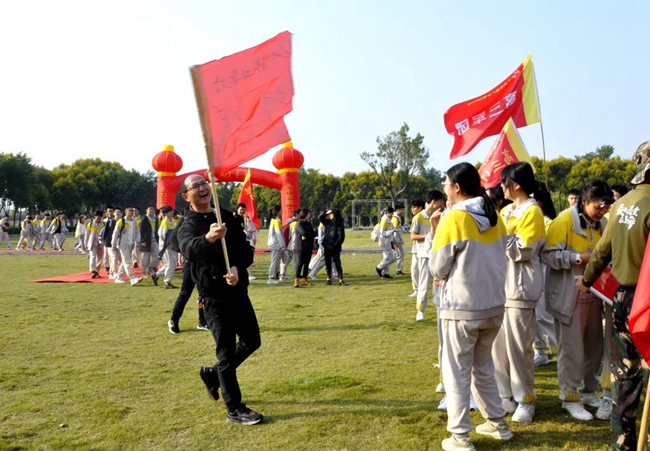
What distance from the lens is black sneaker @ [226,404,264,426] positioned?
4.34 m

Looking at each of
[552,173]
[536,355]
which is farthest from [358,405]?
[552,173]

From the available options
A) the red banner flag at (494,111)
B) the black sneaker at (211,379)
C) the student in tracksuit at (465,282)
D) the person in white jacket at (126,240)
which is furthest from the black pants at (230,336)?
the person in white jacket at (126,240)

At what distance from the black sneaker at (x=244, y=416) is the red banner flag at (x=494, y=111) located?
16.4 ft

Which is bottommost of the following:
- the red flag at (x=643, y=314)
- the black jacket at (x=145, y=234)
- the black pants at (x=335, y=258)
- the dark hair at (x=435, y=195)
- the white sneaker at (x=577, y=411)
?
the white sneaker at (x=577, y=411)

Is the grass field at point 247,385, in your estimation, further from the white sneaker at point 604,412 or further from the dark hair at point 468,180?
the dark hair at point 468,180

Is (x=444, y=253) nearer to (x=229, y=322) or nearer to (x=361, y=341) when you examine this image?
(x=229, y=322)

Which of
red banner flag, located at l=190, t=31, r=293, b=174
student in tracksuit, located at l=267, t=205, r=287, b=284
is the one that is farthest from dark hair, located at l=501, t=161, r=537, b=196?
student in tracksuit, located at l=267, t=205, r=287, b=284

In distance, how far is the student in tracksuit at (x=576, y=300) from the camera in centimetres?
437

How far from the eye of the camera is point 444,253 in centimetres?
362

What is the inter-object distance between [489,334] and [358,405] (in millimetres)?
1479

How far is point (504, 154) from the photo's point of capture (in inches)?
Result: 251

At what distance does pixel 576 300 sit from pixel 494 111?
14.2 feet

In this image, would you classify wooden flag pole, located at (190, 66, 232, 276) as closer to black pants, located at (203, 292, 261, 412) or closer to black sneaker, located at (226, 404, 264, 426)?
black pants, located at (203, 292, 261, 412)

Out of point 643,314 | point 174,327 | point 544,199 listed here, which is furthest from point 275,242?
point 643,314
